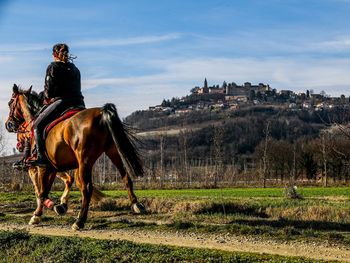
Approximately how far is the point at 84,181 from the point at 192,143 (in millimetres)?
128239

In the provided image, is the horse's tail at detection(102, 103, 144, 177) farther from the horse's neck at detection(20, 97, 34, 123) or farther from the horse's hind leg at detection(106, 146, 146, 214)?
the horse's neck at detection(20, 97, 34, 123)

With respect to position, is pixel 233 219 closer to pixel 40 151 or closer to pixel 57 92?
pixel 40 151

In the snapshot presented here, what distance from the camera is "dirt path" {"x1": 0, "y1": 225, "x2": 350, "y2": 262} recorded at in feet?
Answer: 31.1

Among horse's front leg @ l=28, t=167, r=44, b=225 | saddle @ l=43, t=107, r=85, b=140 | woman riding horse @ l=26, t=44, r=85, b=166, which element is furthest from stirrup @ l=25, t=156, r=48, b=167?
horse's front leg @ l=28, t=167, r=44, b=225

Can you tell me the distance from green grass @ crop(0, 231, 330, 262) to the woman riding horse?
2.17m

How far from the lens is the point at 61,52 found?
41.8 ft

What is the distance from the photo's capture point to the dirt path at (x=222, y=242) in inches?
373

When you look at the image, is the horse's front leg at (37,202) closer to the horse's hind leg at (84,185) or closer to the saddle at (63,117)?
the saddle at (63,117)

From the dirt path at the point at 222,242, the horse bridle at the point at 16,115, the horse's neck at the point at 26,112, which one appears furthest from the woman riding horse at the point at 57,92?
the dirt path at the point at 222,242

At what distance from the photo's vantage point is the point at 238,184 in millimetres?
62438

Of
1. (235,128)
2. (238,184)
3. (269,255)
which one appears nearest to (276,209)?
(269,255)

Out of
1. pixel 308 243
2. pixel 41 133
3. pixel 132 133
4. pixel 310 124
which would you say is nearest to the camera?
pixel 308 243

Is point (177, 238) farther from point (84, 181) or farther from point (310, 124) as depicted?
point (310, 124)

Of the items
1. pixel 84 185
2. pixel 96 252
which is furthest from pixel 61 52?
pixel 96 252
